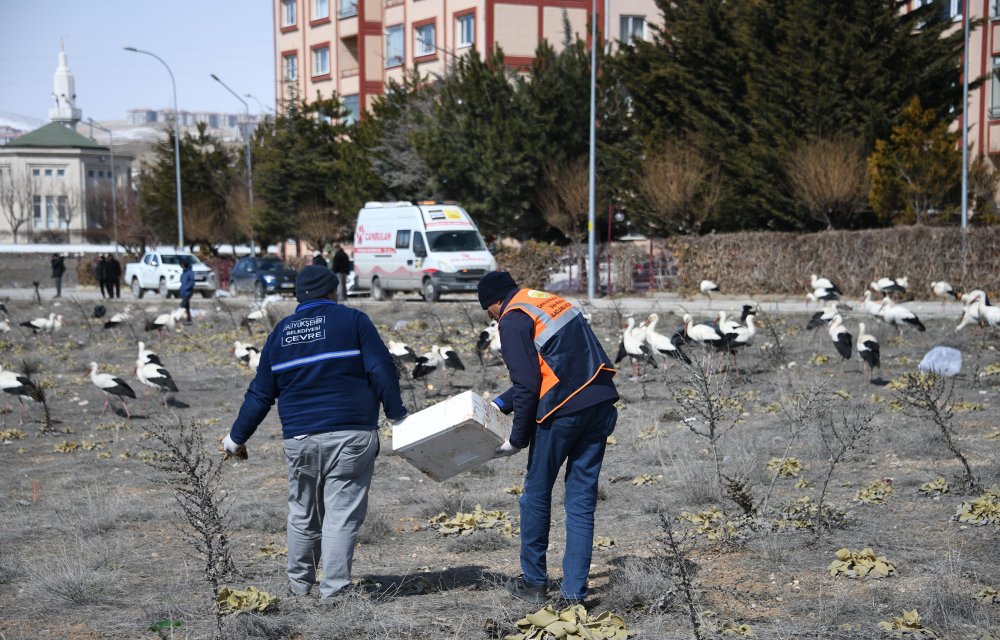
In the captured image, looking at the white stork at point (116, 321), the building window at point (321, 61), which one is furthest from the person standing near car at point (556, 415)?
the building window at point (321, 61)

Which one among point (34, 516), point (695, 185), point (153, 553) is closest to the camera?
point (153, 553)

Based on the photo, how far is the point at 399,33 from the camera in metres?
47.4

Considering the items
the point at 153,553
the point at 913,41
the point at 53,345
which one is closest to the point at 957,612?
the point at 153,553

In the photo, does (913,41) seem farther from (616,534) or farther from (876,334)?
(616,534)

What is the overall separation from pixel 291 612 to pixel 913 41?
25830 millimetres

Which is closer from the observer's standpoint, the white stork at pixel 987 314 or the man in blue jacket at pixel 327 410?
the man in blue jacket at pixel 327 410

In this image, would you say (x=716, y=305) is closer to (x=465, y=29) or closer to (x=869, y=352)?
(x=869, y=352)

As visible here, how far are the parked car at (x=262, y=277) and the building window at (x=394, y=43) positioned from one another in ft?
48.6

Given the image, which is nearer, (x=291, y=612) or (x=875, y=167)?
(x=291, y=612)

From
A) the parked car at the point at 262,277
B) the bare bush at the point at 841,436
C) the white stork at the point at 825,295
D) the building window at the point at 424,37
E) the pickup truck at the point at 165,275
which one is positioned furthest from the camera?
the building window at the point at 424,37

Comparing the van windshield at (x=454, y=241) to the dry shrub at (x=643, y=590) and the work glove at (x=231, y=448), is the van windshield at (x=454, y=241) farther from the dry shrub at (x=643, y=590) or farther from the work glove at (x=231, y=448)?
the dry shrub at (x=643, y=590)

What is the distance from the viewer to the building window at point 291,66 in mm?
54562

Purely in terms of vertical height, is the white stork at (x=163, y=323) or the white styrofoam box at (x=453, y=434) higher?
the white styrofoam box at (x=453, y=434)

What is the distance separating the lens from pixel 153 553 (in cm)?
743
